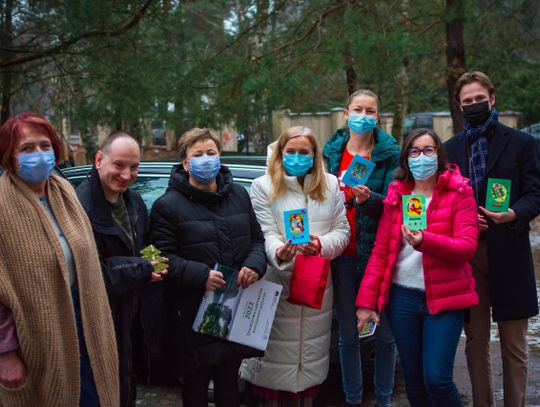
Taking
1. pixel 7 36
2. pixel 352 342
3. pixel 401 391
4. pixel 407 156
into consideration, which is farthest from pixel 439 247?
pixel 7 36

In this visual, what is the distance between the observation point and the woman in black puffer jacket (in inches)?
149

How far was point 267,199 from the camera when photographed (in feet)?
13.8

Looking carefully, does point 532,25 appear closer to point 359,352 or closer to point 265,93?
point 265,93

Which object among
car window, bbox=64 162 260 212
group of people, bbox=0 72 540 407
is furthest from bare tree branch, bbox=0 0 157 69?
group of people, bbox=0 72 540 407

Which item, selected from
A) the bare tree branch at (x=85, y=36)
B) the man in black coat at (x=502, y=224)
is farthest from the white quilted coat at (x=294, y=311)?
the bare tree branch at (x=85, y=36)

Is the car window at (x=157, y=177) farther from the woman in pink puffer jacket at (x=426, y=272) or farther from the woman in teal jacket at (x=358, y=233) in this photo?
the woman in pink puffer jacket at (x=426, y=272)

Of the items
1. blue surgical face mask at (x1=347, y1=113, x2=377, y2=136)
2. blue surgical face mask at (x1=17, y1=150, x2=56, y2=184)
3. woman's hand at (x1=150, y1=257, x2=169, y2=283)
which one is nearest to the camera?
blue surgical face mask at (x1=17, y1=150, x2=56, y2=184)

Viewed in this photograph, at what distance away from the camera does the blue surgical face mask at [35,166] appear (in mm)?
3004

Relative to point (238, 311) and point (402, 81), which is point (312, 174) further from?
point (402, 81)

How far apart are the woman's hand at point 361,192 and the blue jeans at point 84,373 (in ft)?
6.00

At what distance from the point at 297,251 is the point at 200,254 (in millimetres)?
634

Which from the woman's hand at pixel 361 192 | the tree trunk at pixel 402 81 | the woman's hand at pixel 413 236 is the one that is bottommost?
the woman's hand at pixel 413 236

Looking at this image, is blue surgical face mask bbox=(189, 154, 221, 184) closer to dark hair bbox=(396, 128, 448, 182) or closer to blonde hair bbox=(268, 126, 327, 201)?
blonde hair bbox=(268, 126, 327, 201)

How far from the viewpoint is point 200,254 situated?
3832 mm
